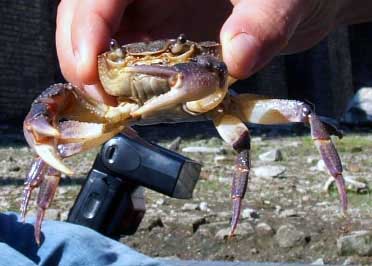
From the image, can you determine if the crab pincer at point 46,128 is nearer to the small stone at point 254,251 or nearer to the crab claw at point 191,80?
the crab claw at point 191,80

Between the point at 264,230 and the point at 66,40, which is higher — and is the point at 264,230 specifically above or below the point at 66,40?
below

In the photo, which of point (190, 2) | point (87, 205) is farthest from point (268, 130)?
point (190, 2)

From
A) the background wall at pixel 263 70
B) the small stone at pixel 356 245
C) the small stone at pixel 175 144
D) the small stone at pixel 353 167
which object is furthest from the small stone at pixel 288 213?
the background wall at pixel 263 70

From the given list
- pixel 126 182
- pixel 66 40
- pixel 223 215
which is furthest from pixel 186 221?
pixel 66 40

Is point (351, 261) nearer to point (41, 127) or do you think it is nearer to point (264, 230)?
point (264, 230)

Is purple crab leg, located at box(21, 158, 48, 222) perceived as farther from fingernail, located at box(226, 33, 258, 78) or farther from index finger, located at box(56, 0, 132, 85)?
fingernail, located at box(226, 33, 258, 78)

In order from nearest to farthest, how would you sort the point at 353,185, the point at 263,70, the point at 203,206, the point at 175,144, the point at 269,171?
the point at 203,206 → the point at 353,185 → the point at 269,171 → the point at 175,144 → the point at 263,70

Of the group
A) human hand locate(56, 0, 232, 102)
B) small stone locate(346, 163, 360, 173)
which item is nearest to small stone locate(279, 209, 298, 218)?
small stone locate(346, 163, 360, 173)
